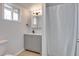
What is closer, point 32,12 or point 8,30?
point 8,30

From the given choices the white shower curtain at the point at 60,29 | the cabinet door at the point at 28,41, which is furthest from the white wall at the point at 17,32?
the white shower curtain at the point at 60,29

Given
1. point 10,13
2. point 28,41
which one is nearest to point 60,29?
point 28,41

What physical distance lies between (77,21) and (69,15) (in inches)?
6.3

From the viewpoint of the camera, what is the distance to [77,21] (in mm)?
1450

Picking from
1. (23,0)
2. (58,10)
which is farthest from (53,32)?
(23,0)

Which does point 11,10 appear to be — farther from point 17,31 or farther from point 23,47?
point 23,47

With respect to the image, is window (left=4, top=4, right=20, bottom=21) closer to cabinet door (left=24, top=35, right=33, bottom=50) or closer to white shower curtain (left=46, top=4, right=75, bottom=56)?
cabinet door (left=24, top=35, right=33, bottom=50)

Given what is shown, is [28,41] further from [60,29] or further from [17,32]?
[60,29]

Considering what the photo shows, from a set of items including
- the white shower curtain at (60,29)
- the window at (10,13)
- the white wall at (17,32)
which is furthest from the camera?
the white wall at (17,32)

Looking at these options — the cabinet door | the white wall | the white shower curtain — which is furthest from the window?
the white shower curtain

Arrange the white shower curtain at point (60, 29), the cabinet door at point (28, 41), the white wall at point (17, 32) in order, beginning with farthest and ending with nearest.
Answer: the cabinet door at point (28, 41), the white wall at point (17, 32), the white shower curtain at point (60, 29)

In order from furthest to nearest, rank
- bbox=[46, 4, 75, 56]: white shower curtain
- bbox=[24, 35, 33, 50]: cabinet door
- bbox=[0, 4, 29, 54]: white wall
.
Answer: bbox=[24, 35, 33, 50]: cabinet door → bbox=[0, 4, 29, 54]: white wall → bbox=[46, 4, 75, 56]: white shower curtain

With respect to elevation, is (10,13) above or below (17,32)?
above

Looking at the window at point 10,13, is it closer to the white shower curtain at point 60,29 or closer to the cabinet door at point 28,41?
the cabinet door at point 28,41
